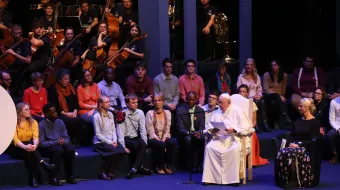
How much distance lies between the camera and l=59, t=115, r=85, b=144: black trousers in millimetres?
10961

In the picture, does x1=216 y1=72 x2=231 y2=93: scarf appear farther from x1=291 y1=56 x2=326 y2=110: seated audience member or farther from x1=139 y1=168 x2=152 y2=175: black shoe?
x1=139 y1=168 x2=152 y2=175: black shoe

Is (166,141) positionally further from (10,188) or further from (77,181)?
(10,188)

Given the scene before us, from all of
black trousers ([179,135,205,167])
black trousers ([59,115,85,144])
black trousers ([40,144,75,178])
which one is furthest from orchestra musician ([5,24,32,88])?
black trousers ([179,135,205,167])

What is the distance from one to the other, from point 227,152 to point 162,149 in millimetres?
1105

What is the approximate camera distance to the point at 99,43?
11977 mm

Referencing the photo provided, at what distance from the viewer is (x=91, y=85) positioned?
11.4 m

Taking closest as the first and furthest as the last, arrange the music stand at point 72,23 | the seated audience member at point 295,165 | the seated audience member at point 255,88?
1. the seated audience member at point 295,165
2. the seated audience member at point 255,88
3. the music stand at point 72,23

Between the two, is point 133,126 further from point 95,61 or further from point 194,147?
point 95,61

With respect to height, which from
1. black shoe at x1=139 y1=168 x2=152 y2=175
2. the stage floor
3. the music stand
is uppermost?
the music stand

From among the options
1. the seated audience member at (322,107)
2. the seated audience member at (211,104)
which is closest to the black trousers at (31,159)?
the seated audience member at (211,104)

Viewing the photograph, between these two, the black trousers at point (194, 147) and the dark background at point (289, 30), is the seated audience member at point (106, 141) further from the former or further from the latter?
the dark background at point (289, 30)

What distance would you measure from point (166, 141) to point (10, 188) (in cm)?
224

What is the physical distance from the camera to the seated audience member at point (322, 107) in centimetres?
1196

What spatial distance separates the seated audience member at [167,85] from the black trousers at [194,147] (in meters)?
0.86
